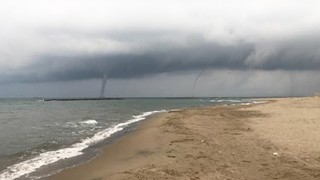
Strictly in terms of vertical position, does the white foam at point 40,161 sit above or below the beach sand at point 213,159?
below

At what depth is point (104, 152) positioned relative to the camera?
1853 centimetres

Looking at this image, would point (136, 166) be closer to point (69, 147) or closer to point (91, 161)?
point (91, 161)

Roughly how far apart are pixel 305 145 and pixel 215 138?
5296mm

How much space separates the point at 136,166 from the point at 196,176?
327cm

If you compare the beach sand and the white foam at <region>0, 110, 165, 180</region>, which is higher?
the beach sand

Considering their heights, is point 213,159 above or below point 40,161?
above

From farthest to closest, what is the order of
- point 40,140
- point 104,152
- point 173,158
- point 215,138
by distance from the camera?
1. point 40,140
2. point 215,138
3. point 104,152
4. point 173,158

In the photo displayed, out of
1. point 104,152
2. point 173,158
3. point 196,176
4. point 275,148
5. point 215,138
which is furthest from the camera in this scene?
point 215,138

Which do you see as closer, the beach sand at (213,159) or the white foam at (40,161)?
the beach sand at (213,159)

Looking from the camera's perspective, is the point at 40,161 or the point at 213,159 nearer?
the point at 213,159

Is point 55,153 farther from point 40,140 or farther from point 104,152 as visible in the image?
point 40,140


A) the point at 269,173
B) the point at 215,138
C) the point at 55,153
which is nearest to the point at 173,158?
the point at 269,173

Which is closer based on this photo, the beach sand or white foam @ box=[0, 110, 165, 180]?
the beach sand

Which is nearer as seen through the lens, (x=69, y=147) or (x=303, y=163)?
(x=303, y=163)
